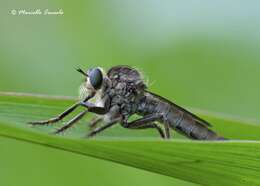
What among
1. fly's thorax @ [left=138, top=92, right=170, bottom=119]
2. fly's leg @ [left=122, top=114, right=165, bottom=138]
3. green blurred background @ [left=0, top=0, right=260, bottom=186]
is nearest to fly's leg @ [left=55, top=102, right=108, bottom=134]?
fly's leg @ [left=122, top=114, right=165, bottom=138]

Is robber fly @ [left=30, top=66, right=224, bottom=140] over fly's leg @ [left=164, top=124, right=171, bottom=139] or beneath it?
over

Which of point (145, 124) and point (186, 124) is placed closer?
point (145, 124)

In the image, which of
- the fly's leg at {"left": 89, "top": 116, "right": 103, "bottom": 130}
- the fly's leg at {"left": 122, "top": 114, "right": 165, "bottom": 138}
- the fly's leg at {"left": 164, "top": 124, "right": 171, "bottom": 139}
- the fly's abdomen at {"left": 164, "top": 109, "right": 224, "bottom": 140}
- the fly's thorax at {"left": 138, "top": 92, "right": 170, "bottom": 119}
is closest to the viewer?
the fly's leg at {"left": 89, "top": 116, "right": 103, "bottom": 130}

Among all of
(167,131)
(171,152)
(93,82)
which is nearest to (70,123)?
(167,131)

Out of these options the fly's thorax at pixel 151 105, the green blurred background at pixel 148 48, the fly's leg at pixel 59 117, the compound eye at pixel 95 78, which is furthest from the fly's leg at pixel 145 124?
the green blurred background at pixel 148 48

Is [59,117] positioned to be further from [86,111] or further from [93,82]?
[93,82]

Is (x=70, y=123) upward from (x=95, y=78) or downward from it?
downward

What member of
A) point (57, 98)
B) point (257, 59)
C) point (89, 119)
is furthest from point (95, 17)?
point (57, 98)

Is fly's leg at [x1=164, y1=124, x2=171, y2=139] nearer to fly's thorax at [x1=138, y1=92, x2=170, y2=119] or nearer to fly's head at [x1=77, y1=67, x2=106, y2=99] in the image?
fly's thorax at [x1=138, y1=92, x2=170, y2=119]
